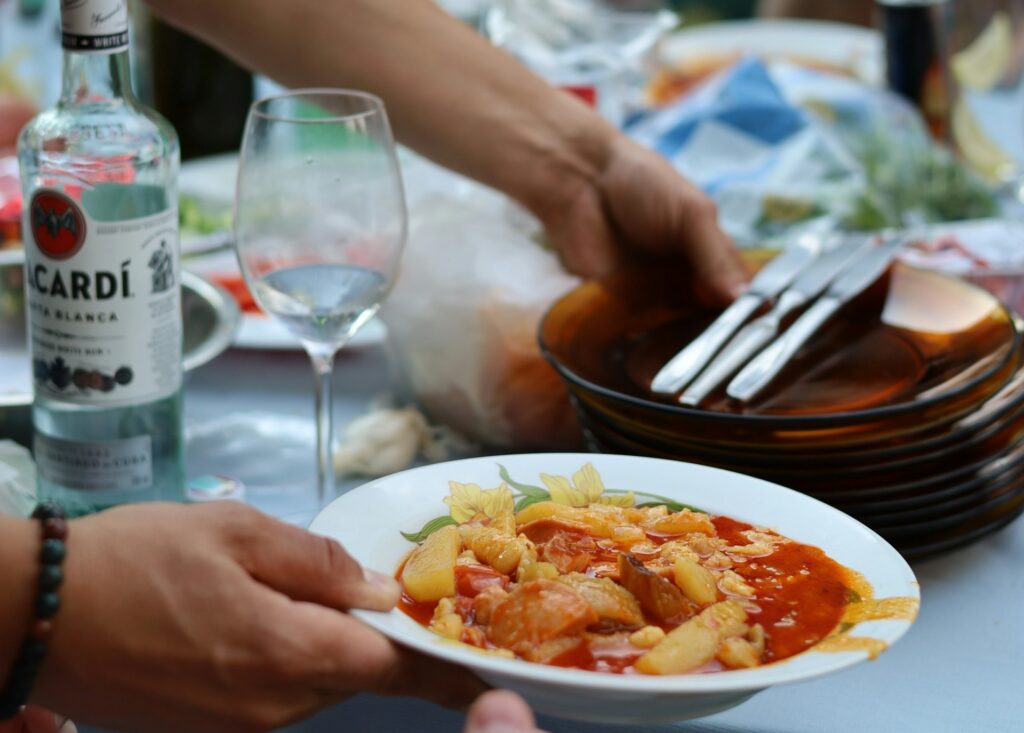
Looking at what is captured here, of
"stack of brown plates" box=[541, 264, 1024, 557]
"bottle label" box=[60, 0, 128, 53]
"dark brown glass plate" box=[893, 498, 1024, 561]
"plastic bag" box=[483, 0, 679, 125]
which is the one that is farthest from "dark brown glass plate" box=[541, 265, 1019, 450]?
"plastic bag" box=[483, 0, 679, 125]

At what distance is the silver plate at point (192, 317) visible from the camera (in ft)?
4.23

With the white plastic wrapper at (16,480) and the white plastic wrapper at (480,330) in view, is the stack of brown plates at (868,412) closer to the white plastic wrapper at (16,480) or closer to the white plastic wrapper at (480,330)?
the white plastic wrapper at (480,330)

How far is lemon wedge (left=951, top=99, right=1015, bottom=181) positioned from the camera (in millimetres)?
2053

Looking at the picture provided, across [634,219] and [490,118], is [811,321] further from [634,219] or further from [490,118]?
[490,118]

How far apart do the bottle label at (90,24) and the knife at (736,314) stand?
541mm

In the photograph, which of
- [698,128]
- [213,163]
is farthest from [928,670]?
[213,163]

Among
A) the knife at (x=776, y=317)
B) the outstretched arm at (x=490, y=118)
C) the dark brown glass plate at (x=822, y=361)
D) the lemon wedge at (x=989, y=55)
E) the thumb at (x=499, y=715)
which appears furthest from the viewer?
the lemon wedge at (x=989, y=55)

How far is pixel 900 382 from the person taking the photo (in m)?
1.18

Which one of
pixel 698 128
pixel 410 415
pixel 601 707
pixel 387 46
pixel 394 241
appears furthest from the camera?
pixel 698 128

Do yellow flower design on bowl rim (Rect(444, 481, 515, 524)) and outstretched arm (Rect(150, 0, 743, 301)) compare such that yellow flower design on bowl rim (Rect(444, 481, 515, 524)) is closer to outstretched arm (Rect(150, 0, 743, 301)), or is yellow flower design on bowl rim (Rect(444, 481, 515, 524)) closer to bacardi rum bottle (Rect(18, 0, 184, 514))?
bacardi rum bottle (Rect(18, 0, 184, 514))

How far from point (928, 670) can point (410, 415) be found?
1.89ft

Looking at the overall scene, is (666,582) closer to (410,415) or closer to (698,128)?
(410,415)

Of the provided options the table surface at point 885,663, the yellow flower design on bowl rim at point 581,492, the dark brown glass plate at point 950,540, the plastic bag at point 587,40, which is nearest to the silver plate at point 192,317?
the table surface at point 885,663

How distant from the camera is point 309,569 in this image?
73cm
